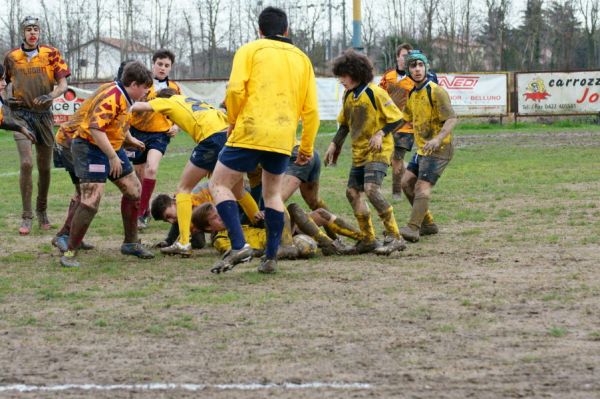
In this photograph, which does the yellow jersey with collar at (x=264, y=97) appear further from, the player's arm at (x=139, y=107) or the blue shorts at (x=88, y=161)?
the blue shorts at (x=88, y=161)

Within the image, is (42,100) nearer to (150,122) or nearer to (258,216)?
(150,122)

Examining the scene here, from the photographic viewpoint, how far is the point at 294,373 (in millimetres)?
4863

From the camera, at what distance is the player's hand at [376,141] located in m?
8.77

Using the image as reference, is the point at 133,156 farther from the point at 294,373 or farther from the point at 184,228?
the point at 294,373

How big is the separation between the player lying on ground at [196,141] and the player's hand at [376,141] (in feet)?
3.95

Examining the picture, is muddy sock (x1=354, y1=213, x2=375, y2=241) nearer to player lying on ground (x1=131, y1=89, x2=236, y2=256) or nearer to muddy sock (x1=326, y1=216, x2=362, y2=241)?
muddy sock (x1=326, y1=216, x2=362, y2=241)

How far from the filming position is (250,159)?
7.58 metres

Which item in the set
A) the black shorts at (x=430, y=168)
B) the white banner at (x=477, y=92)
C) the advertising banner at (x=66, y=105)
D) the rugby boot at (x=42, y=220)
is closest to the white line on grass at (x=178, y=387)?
the black shorts at (x=430, y=168)

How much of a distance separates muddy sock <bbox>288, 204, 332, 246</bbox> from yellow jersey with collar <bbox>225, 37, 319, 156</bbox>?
1.28 meters

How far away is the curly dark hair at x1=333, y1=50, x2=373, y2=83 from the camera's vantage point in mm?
8711

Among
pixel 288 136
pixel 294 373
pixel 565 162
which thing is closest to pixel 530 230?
pixel 288 136

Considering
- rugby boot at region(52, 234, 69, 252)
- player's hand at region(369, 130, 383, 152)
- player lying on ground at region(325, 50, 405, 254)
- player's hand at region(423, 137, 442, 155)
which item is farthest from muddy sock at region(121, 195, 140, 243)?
→ player's hand at region(423, 137, 442, 155)

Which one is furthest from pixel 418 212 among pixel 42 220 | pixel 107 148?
pixel 42 220

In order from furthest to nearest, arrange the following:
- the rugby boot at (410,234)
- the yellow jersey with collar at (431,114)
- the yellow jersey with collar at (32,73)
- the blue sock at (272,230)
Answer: the yellow jersey with collar at (32,73) < the yellow jersey with collar at (431,114) < the rugby boot at (410,234) < the blue sock at (272,230)
